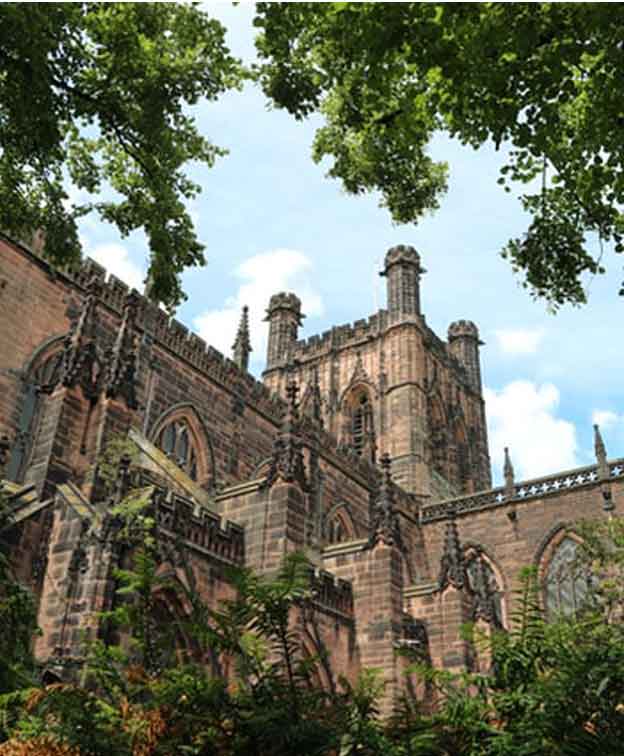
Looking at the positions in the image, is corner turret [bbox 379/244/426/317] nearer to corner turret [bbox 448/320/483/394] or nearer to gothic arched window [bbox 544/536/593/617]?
corner turret [bbox 448/320/483/394]

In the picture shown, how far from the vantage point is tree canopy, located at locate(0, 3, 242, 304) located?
7867 mm

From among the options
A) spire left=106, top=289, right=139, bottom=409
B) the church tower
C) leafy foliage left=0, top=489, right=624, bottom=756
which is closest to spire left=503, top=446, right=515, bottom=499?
the church tower

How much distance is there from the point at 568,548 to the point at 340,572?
1115 centimetres

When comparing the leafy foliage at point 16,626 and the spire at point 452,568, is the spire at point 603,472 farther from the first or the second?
the leafy foliage at point 16,626

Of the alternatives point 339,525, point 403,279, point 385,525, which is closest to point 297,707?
point 385,525

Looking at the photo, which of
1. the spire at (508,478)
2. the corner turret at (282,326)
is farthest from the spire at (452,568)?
the corner turret at (282,326)

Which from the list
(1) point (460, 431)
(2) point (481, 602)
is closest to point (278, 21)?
(2) point (481, 602)

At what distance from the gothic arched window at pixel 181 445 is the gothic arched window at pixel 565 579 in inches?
466

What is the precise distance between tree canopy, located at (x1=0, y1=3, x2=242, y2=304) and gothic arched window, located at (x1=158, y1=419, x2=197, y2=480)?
9.48 metres

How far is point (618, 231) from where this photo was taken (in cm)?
870

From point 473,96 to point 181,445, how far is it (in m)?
14.4

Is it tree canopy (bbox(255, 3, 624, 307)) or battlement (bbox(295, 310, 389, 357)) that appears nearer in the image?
tree canopy (bbox(255, 3, 624, 307))

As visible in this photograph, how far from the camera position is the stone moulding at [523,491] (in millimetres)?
25438

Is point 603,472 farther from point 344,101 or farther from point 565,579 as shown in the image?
point 344,101
